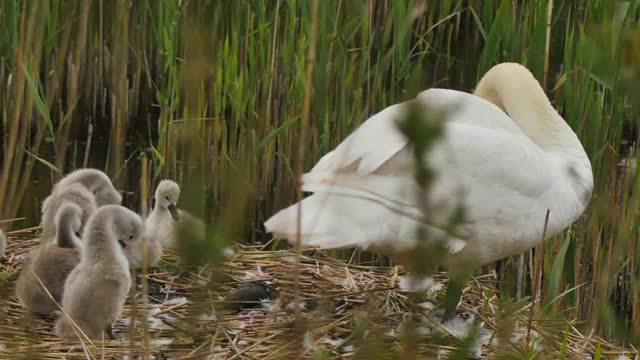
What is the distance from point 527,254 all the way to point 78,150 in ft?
7.29

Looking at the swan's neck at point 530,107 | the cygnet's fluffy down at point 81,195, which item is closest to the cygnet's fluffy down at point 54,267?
the cygnet's fluffy down at point 81,195

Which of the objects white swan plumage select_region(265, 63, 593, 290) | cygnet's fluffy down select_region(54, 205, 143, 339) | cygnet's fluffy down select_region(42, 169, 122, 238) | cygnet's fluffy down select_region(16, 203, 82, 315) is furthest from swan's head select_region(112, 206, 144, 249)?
white swan plumage select_region(265, 63, 593, 290)

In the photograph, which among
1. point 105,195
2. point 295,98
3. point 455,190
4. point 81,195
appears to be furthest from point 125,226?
point 295,98

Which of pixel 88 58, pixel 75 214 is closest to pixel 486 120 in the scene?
pixel 75 214

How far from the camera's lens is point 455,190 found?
104 inches

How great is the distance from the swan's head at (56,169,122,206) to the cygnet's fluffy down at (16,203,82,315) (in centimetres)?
36

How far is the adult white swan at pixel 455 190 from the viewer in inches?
107

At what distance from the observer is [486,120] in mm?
2967

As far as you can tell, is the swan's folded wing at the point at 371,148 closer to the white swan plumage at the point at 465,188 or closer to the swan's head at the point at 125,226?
the white swan plumage at the point at 465,188

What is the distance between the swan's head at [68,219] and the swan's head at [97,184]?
42 centimetres

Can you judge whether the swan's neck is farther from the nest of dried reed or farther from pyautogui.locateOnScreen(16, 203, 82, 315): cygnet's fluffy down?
pyautogui.locateOnScreen(16, 203, 82, 315): cygnet's fluffy down

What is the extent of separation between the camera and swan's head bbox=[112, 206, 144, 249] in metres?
2.97

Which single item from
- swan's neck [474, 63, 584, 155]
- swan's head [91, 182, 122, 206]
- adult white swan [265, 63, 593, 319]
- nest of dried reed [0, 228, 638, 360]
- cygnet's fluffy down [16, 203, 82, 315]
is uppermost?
swan's neck [474, 63, 584, 155]

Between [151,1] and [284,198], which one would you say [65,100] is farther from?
[284,198]
